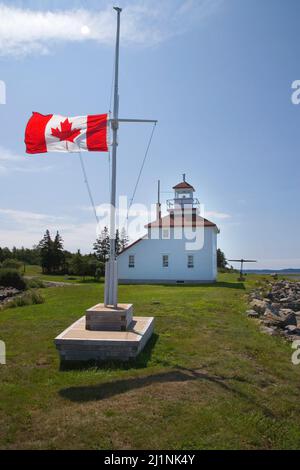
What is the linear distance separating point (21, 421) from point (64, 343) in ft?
8.89

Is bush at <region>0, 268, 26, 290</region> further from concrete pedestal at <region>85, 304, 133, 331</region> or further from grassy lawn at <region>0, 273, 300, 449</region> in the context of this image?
concrete pedestal at <region>85, 304, 133, 331</region>

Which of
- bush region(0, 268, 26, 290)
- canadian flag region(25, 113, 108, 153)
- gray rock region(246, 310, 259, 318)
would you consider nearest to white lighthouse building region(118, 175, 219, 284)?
bush region(0, 268, 26, 290)

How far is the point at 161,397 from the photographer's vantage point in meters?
6.49

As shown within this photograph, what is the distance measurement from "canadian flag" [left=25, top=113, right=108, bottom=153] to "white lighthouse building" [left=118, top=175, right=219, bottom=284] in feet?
77.8

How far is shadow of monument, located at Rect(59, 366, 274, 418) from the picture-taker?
6.51 meters

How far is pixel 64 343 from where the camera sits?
8352 millimetres

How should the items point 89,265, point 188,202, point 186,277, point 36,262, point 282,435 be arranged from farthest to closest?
point 36,262 → point 89,265 → point 188,202 → point 186,277 → point 282,435

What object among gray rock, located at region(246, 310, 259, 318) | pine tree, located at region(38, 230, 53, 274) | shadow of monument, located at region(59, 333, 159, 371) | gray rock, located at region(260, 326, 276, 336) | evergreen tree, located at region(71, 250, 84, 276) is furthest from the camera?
pine tree, located at region(38, 230, 53, 274)

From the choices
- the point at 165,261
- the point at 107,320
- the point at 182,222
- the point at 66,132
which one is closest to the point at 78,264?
the point at 165,261

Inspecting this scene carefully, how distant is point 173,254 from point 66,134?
960 inches

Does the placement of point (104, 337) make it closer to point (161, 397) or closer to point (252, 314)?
point (161, 397)

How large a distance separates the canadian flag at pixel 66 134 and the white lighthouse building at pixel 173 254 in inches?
934

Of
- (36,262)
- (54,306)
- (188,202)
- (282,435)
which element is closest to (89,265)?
(188,202)
